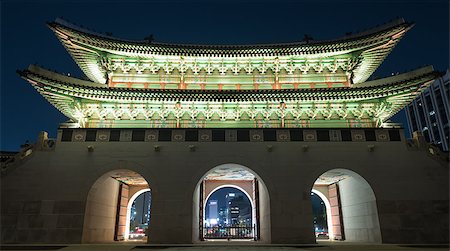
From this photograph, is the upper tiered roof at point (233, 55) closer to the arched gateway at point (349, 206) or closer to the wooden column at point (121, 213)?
the arched gateway at point (349, 206)

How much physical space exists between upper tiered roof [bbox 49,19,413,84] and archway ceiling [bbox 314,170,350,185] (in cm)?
609

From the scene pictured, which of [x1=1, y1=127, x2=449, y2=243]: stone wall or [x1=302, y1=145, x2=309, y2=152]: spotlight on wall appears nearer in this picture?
[x1=1, y1=127, x2=449, y2=243]: stone wall

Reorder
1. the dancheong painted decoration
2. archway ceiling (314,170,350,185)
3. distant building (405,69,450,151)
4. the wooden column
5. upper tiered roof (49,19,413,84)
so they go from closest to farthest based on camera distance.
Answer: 1. the dancheong painted decoration
2. upper tiered roof (49,19,413,84)
3. archway ceiling (314,170,350,185)
4. the wooden column
5. distant building (405,69,450,151)

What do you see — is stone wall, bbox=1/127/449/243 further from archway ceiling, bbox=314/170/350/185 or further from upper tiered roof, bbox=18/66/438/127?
upper tiered roof, bbox=18/66/438/127

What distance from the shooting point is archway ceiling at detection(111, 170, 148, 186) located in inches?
685

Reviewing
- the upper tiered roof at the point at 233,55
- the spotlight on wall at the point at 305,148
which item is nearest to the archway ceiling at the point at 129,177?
the upper tiered roof at the point at 233,55

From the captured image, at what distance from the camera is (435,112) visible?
201 feet

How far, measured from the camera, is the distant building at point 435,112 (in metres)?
58.9

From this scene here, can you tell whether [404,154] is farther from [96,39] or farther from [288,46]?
[96,39]

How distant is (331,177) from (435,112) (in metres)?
58.4

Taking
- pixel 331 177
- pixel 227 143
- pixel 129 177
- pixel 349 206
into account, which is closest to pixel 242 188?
pixel 331 177

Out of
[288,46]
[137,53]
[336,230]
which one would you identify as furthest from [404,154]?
[137,53]

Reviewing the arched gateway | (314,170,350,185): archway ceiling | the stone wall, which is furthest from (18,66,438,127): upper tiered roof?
the arched gateway

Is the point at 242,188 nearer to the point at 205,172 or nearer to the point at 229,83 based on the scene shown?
the point at 205,172
